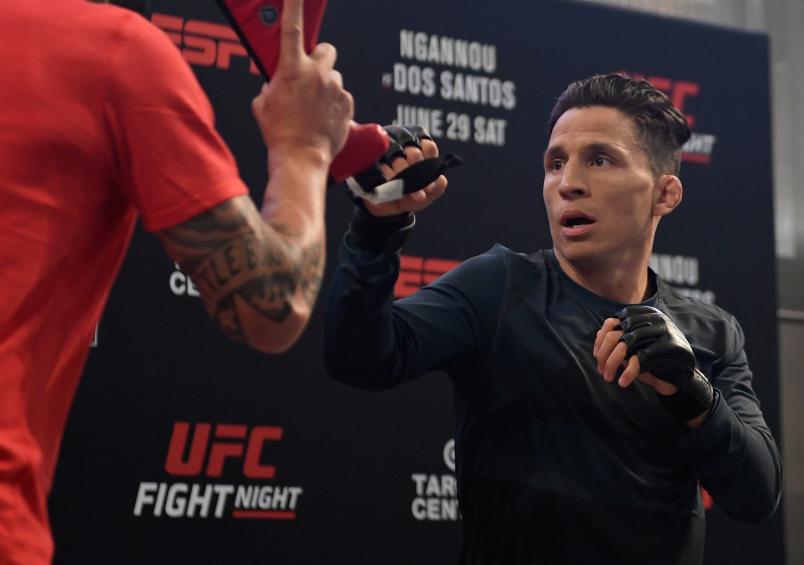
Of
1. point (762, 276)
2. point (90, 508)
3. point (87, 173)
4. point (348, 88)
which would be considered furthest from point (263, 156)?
point (87, 173)

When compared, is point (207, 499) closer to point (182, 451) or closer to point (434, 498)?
point (182, 451)

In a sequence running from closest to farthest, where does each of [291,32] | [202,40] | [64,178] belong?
[64,178] → [291,32] → [202,40]

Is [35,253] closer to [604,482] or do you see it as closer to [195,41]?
[604,482]

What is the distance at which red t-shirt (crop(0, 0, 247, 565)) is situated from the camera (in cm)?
119

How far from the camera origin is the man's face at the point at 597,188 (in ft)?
7.45

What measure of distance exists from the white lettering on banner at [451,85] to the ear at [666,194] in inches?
41.8

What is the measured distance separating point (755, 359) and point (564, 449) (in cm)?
189

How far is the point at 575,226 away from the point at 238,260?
3.80 feet

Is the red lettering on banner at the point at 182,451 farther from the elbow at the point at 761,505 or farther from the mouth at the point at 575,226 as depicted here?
the elbow at the point at 761,505

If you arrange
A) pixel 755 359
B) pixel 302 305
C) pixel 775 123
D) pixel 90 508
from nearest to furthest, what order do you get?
pixel 302 305, pixel 90 508, pixel 755 359, pixel 775 123

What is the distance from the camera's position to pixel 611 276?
2320 millimetres

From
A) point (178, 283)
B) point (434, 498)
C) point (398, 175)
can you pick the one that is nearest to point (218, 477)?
point (178, 283)

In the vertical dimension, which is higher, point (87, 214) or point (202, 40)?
point (202, 40)

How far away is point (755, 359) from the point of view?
3.74 metres
